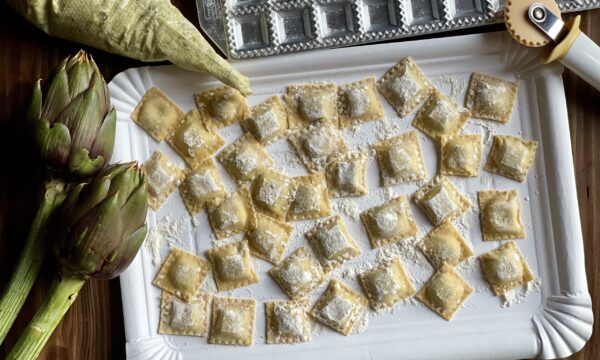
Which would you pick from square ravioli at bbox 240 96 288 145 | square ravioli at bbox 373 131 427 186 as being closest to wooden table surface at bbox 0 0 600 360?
square ravioli at bbox 240 96 288 145

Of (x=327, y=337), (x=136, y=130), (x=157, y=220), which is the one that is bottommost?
(x=327, y=337)

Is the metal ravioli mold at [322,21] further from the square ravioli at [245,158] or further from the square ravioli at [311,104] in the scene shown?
the square ravioli at [245,158]

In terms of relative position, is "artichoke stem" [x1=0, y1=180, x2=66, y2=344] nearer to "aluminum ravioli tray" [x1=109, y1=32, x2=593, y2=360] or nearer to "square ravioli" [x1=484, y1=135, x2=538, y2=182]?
Answer: "aluminum ravioli tray" [x1=109, y1=32, x2=593, y2=360]

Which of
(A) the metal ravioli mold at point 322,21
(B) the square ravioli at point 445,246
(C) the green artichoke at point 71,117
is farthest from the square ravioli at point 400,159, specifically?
(C) the green artichoke at point 71,117

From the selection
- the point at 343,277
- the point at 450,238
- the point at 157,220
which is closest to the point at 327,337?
the point at 343,277

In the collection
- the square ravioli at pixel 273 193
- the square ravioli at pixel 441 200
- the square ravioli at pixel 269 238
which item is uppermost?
the square ravioli at pixel 273 193

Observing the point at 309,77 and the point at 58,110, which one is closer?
the point at 58,110

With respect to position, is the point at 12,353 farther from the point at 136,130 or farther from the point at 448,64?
the point at 448,64
